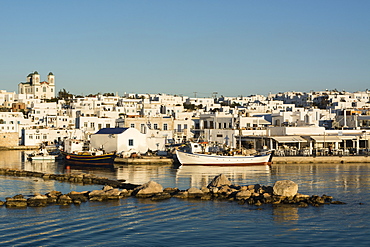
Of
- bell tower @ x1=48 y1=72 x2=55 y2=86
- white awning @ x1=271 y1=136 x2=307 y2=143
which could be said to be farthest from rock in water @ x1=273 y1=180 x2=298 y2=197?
bell tower @ x1=48 y1=72 x2=55 y2=86

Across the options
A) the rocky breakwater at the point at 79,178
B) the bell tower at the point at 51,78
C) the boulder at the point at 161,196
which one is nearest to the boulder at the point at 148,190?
the boulder at the point at 161,196

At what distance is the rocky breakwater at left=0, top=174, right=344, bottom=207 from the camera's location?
81.4 ft

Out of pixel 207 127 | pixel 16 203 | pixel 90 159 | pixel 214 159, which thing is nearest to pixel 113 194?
pixel 16 203

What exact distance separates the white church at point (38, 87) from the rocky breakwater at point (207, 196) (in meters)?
104

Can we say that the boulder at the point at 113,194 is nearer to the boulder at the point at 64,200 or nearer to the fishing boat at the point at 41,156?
the boulder at the point at 64,200

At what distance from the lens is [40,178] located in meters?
36.2

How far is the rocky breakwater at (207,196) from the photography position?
976 inches

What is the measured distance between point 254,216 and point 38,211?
9.63m

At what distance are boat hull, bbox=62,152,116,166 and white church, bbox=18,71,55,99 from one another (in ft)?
262

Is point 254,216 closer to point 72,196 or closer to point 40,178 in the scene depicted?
point 72,196

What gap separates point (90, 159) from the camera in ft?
156

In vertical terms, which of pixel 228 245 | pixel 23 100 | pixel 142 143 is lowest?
pixel 228 245

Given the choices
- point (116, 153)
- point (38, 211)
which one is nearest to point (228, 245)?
point (38, 211)

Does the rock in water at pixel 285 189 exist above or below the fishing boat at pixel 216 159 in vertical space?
below
